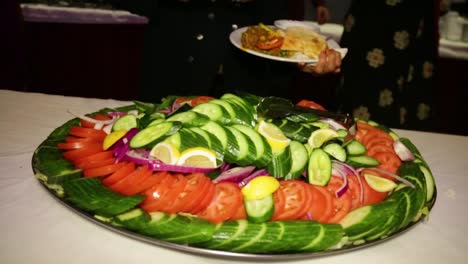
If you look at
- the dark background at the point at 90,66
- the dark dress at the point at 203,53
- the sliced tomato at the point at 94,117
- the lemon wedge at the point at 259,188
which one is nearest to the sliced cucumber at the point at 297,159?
the lemon wedge at the point at 259,188

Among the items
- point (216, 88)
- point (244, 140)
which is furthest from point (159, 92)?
point (244, 140)

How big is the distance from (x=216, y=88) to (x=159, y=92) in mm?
331

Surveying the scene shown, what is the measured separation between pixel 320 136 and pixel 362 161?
159 mm

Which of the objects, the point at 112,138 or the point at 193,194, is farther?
the point at 112,138

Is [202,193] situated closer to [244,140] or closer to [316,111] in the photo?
[244,140]

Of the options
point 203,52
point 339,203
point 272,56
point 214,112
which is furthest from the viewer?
point 203,52

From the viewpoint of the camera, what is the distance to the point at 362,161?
56.3 inches

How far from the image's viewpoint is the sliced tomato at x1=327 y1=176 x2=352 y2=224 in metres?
1.20

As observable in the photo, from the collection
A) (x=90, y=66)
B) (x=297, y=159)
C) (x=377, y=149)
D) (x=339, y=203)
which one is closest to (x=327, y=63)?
(x=377, y=149)

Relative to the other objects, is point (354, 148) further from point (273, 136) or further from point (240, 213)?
point (240, 213)

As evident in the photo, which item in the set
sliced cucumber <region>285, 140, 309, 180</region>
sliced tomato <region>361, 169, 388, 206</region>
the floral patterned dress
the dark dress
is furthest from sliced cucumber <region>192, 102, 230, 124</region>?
the floral patterned dress

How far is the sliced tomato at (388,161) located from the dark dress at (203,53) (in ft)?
4.01

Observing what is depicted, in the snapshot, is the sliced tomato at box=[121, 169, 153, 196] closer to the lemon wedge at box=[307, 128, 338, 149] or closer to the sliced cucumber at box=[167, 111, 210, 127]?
the sliced cucumber at box=[167, 111, 210, 127]

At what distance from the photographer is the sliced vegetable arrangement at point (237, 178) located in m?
1.10
